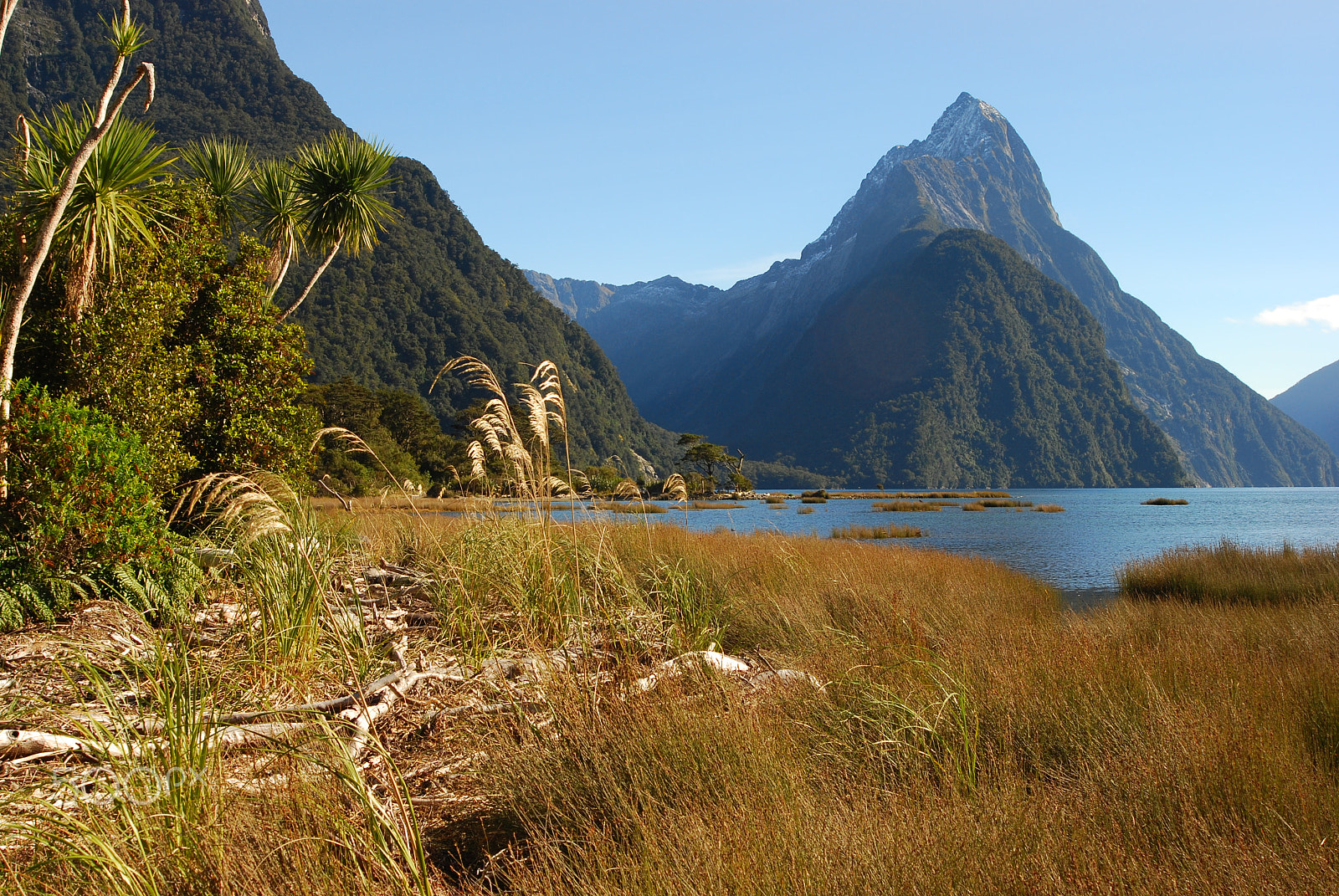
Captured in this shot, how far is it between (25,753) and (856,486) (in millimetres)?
153237

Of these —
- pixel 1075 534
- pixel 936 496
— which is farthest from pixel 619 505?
pixel 936 496

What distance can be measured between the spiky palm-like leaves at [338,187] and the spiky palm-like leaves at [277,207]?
174mm

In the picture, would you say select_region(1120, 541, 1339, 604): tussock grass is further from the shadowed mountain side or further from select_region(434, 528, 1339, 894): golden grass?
the shadowed mountain side

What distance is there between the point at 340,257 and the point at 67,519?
2831 inches

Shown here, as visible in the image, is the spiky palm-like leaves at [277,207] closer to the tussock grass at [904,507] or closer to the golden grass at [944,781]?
the golden grass at [944,781]

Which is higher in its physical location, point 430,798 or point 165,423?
point 165,423

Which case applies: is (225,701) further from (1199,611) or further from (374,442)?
(374,442)

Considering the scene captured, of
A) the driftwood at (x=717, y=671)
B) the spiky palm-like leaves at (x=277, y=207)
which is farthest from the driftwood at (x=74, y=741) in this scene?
the spiky palm-like leaves at (x=277, y=207)

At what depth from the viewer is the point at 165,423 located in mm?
6402

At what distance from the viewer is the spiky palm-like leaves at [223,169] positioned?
33.5ft

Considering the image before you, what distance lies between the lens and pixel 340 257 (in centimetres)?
6756

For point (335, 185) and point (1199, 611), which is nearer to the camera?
point (1199, 611)

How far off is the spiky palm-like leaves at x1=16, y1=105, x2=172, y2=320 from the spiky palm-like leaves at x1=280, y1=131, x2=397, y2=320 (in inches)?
176

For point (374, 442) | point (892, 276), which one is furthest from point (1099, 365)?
point (374, 442)
